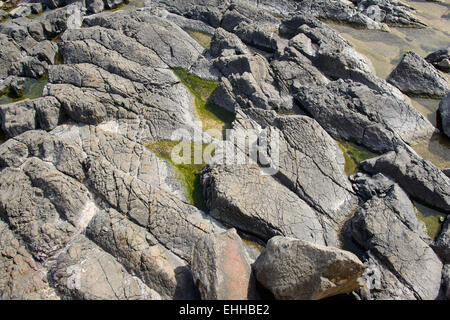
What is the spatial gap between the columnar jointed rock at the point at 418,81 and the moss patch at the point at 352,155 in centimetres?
640

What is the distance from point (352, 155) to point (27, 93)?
2003cm

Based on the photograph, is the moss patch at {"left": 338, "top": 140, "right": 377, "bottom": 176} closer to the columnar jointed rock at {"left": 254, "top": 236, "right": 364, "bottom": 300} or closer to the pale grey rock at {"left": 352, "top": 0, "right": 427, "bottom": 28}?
the columnar jointed rock at {"left": 254, "top": 236, "right": 364, "bottom": 300}

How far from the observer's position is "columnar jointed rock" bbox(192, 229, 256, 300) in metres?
10.2

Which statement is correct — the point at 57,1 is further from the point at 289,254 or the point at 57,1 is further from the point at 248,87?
the point at 289,254

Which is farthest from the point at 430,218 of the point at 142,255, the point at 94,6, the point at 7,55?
the point at 94,6

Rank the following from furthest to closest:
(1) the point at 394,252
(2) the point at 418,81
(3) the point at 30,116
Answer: (2) the point at 418,81 → (3) the point at 30,116 → (1) the point at 394,252

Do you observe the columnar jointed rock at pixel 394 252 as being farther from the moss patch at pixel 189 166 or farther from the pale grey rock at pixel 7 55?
the pale grey rock at pixel 7 55

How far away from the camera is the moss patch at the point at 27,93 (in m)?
20.7

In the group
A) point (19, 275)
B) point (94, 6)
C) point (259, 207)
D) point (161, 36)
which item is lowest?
point (19, 275)

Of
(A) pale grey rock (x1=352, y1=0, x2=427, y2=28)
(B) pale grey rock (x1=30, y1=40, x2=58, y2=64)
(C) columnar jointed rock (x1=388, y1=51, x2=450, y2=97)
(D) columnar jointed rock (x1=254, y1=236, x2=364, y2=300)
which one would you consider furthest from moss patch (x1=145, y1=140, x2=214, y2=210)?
(A) pale grey rock (x1=352, y1=0, x2=427, y2=28)

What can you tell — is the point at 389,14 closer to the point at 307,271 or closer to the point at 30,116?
the point at 307,271

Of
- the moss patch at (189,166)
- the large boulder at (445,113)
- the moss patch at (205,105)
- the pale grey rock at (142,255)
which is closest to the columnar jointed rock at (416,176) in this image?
the large boulder at (445,113)

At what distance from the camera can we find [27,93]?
2097cm

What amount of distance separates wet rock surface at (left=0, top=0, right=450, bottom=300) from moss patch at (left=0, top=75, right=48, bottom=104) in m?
0.09
